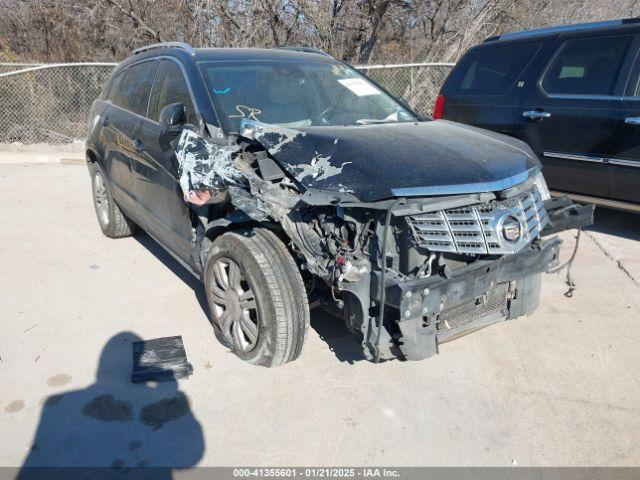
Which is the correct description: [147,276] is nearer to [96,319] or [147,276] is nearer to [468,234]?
[96,319]

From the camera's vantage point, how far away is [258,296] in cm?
300

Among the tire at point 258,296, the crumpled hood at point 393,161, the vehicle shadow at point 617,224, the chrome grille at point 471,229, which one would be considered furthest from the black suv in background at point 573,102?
the tire at point 258,296

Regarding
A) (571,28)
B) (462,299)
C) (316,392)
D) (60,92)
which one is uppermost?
(571,28)

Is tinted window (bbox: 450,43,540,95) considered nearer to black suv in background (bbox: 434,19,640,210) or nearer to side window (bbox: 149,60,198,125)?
black suv in background (bbox: 434,19,640,210)

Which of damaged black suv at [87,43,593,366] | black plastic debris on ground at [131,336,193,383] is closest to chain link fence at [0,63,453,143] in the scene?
damaged black suv at [87,43,593,366]

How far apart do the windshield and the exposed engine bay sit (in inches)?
18.3

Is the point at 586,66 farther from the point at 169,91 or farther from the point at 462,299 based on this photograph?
the point at 169,91

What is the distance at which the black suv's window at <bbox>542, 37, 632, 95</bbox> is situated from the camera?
17.7 ft

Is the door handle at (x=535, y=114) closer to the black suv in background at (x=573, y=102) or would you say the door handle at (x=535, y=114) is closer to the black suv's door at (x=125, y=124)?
the black suv in background at (x=573, y=102)

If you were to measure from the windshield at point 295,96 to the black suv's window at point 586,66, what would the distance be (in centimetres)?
246

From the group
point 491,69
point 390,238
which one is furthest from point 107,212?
point 491,69

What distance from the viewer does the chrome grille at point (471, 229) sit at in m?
2.57

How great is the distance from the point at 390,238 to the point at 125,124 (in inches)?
119

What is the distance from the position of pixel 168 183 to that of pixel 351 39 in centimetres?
1157
